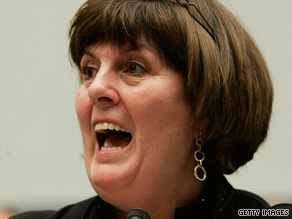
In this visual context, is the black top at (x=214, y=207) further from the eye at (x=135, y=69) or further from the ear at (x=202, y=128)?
the eye at (x=135, y=69)

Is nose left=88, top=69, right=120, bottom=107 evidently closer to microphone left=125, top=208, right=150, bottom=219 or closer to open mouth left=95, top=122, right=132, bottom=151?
open mouth left=95, top=122, right=132, bottom=151

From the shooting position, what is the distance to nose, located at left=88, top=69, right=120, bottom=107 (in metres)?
1.50

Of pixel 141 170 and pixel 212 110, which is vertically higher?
pixel 212 110

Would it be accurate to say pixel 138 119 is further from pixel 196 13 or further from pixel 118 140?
pixel 196 13

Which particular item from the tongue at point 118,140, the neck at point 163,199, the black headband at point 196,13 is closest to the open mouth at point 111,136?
the tongue at point 118,140

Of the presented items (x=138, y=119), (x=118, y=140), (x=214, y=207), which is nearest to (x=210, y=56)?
(x=138, y=119)

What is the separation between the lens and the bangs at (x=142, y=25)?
1514 millimetres

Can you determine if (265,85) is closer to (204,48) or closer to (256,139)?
(256,139)

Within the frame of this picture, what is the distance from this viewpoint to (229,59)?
1.60m

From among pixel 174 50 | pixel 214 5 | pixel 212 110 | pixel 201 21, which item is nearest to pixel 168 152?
pixel 212 110

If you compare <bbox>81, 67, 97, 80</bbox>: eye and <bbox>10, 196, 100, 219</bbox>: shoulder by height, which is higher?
<bbox>81, 67, 97, 80</bbox>: eye

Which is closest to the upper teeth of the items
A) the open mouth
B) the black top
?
the open mouth

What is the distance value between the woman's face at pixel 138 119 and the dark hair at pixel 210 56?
0.05m

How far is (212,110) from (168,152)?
21 centimetres
